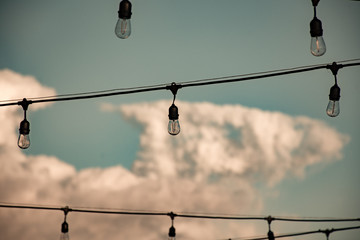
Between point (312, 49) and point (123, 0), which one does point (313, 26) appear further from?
point (123, 0)

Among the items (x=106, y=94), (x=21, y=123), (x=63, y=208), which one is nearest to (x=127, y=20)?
(x=106, y=94)

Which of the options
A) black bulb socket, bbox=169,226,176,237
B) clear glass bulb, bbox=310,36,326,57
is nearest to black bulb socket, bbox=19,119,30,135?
black bulb socket, bbox=169,226,176,237

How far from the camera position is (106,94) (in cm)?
957

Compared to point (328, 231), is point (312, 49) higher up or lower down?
higher up

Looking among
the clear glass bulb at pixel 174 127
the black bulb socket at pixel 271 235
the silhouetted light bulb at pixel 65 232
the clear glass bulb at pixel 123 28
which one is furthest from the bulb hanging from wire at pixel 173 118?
the black bulb socket at pixel 271 235

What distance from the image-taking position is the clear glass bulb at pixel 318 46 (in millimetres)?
Result: 8672

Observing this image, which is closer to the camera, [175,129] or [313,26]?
[313,26]

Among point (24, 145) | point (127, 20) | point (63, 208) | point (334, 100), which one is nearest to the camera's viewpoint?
point (127, 20)

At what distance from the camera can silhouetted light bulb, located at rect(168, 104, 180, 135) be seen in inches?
388

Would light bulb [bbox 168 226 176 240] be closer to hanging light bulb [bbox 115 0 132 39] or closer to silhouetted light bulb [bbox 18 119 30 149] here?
silhouetted light bulb [bbox 18 119 30 149]

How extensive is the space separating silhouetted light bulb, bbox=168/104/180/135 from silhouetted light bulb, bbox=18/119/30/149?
90.7 inches

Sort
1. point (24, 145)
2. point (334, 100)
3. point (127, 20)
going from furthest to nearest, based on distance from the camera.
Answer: point (24, 145) → point (334, 100) → point (127, 20)

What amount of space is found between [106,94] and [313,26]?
305 cm

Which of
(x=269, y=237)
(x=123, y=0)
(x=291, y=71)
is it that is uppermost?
(x=123, y=0)
